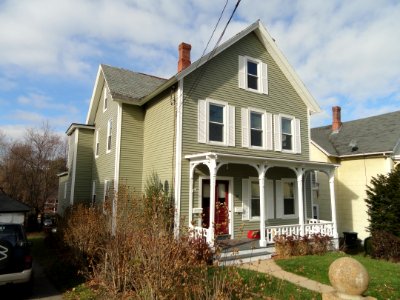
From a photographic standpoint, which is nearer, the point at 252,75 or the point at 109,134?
the point at 252,75

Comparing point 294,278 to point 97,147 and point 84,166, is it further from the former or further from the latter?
point 84,166

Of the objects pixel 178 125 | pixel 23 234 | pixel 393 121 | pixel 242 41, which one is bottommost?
pixel 23 234

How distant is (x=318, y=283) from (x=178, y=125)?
7479 millimetres

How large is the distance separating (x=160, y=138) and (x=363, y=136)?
49.4 feet

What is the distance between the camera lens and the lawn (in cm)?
779

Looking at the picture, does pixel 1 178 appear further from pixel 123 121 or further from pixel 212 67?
pixel 212 67

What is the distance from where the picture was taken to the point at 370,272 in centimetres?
969

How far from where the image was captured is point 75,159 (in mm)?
19750

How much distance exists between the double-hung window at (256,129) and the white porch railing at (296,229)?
396cm

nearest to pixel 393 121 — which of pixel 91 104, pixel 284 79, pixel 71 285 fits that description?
pixel 284 79

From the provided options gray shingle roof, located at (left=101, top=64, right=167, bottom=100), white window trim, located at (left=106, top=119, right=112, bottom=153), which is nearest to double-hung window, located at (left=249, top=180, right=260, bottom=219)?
gray shingle roof, located at (left=101, top=64, right=167, bottom=100)

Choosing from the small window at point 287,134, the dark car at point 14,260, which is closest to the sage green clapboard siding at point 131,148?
the dark car at point 14,260

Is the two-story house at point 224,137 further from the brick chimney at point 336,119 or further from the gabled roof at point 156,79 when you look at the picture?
the brick chimney at point 336,119

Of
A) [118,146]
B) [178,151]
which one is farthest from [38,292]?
[118,146]
